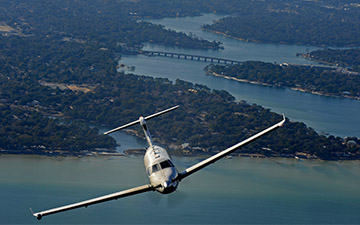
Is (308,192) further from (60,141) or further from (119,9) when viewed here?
(119,9)

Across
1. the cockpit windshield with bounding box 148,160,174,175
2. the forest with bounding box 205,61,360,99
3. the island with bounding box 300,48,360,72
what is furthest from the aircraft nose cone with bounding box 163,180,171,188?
the island with bounding box 300,48,360,72

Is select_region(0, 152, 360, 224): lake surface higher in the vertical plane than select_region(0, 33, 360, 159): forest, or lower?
lower

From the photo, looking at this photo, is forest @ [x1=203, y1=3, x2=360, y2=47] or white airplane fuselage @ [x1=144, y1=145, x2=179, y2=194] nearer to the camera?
white airplane fuselage @ [x1=144, y1=145, x2=179, y2=194]

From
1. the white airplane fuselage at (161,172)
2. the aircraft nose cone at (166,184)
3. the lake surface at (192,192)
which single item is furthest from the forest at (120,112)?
the aircraft nose cone at (166,184)

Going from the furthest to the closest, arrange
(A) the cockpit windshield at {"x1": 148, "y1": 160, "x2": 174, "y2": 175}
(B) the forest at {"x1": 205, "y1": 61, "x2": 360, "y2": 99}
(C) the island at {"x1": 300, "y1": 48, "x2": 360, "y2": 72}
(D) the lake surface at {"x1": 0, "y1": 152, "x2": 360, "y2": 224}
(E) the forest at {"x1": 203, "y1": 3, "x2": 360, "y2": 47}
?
(E) the forest at {"x1": 203, "y1": 3, "x2": 360, "y2": 47}, (C) the island at {"x1": 300, "y1": 48, "x2": 360, "y2": 72}, (B) the forest at {"x1": 205, "y1": 61, "x2": 360, "y2": 99}, (D) the lake surface at {"x1": 0, "y1": 152, "x2": 360, "y2": 224}, (A) the cockpit windshield at {"x1": 148, "y1": 160, "x2": 174, "y2": 175}

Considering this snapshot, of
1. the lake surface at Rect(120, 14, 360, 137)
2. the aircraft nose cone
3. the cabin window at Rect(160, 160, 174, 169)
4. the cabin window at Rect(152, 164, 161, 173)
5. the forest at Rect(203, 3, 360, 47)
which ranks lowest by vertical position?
the lake surface at Rect(120, 14, 360, 137)

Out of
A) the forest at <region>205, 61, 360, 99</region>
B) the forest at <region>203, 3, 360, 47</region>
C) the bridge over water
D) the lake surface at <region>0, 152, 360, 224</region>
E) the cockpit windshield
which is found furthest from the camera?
the forest at <region>203, 3, 360, 47</region>

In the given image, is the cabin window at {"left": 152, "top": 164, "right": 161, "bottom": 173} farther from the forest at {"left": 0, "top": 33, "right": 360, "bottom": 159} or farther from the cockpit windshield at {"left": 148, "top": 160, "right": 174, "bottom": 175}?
the forest at {"left": 0, "top": 33, "right": 360, "bottom": 159}

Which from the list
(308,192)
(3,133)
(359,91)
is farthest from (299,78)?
(3,133)
